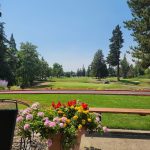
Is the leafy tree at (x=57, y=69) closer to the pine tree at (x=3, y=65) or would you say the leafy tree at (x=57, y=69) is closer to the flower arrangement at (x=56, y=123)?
the pine tree at (x=3, y=65)

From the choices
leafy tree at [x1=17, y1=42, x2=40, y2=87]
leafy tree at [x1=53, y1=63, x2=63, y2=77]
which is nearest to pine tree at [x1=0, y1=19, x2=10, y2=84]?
leafy tree at [x1=17, y1=42, x2=40, y2=87]

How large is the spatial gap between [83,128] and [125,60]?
411 feet

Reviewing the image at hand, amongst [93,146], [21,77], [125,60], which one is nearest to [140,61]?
[21,77]

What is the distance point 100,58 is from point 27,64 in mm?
37347

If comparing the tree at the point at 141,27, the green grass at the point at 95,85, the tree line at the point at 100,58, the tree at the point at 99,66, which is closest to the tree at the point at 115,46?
the tree line at the point at 100,58

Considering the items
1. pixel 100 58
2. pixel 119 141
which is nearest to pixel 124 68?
pixel 100 58

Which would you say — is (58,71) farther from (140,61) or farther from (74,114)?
(74,114)

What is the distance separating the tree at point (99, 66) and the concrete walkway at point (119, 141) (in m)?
102

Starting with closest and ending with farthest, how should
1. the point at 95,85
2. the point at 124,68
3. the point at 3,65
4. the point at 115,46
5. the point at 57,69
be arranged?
the point at 3,65
the point at 95,85
the point at 115,46
the point at 124,68
the point at 57,69

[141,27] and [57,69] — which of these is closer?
[141,27]

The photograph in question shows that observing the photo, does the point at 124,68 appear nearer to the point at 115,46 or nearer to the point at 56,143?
the point at 115,46

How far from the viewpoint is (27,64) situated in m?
83.4

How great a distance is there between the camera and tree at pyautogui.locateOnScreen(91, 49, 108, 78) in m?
112

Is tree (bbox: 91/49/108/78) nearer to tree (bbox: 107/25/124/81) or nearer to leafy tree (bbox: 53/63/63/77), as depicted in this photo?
tree (bbox: 107/25/124/81)
